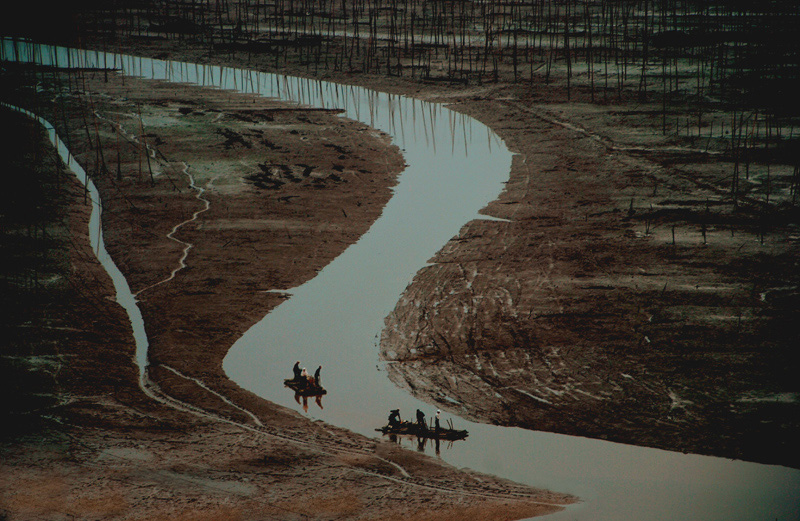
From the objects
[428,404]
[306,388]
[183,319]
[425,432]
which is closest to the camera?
[425,432]

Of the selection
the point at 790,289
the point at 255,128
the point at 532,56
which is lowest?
the point at 790,289

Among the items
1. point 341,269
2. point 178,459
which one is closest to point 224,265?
point 341,269

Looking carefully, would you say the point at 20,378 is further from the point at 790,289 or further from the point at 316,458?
the point at 790,289

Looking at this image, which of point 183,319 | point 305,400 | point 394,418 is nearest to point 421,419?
point 394,418

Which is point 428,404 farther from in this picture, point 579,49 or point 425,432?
point 579,49

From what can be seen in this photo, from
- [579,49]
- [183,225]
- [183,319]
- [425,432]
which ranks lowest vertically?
[425,432]

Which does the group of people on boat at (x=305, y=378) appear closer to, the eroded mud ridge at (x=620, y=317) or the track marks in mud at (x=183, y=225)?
the eroded mud ridge at (x=620, y=317)
